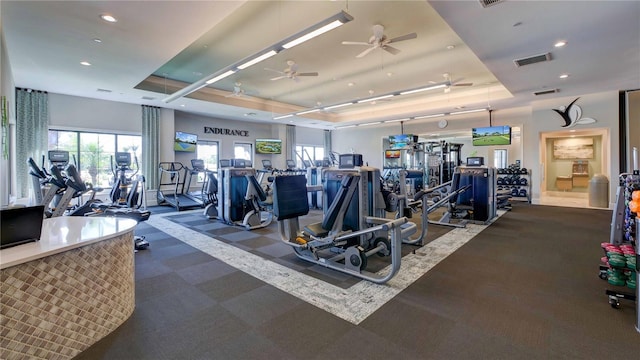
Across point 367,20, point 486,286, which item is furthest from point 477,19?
point 486,286

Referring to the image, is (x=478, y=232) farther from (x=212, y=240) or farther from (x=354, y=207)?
(x=212, y=240)

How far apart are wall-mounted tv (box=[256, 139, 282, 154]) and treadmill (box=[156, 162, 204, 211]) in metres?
3.53

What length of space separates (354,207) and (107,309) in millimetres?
A: 2838

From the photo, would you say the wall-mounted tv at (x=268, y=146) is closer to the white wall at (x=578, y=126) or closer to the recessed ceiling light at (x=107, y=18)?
the recessed ceiling light at (x=107, y=18)

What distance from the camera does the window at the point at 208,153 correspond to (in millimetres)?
11133

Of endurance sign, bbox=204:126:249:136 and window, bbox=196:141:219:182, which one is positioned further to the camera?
endurance sign, bbox=204:126:249:136

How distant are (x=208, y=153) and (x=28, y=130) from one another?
526cm

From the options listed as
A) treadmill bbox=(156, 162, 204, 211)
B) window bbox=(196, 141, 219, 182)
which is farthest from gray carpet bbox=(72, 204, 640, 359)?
window bbox=(196, 141, 219, 182)

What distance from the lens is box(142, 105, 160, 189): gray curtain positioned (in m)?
9.01

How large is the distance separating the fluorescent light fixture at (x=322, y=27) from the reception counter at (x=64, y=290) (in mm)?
3125

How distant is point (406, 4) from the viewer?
14.0 feet

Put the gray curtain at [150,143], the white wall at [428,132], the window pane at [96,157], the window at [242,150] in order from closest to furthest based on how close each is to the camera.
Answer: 1. the window pane at [96,157]
2. the gray curtain at [150,143]
3. the white wall at [428,132]
4. the window at [242,150]

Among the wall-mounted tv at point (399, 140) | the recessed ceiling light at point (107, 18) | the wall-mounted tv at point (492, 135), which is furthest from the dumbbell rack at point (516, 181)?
the recessed ceiling light at point (107, 18)

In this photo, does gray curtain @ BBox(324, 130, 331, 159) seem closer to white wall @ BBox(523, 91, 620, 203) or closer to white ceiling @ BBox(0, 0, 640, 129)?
white ceiling @ BBox(0, 0, 640, 129)
